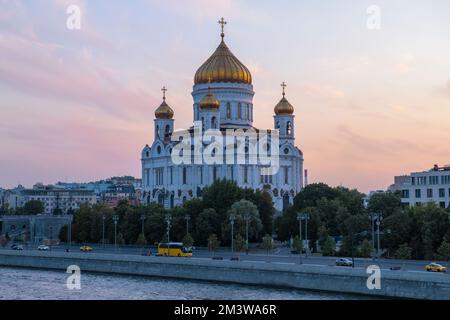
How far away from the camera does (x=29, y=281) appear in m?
44.7

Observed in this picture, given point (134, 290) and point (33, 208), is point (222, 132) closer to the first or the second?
point (134, 290)

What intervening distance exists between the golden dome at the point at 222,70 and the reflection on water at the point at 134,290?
122 ft

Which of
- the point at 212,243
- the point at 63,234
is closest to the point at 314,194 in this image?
the point at 212,243

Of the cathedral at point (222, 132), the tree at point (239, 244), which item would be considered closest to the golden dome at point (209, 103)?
the cathedral at point (222, 132)

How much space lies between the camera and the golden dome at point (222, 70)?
80688mm

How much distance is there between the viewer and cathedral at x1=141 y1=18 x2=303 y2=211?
7638 cm

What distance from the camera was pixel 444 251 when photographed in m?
42.7

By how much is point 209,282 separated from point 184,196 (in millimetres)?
34773

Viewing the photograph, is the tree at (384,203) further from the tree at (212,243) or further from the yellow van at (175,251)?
the yellow van at (175,251)

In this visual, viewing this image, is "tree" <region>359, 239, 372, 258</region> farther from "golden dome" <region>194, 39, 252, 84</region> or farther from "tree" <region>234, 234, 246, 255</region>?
"golden dome" <region>194, 39, 252, 84</region>

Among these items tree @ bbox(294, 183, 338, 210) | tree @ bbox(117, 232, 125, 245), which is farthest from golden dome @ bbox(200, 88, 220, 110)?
tree @ bbox(117, 232, 125, 245)

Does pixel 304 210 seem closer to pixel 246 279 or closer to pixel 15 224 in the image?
pixel 246 279

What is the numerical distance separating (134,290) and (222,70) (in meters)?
44.2
